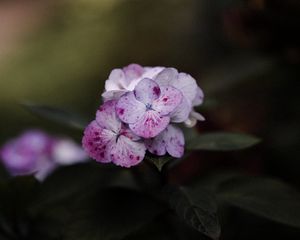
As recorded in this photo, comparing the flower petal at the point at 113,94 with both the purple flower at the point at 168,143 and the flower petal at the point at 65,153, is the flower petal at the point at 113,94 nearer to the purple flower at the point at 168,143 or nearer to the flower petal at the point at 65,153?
the purple flower at the point at 168,143

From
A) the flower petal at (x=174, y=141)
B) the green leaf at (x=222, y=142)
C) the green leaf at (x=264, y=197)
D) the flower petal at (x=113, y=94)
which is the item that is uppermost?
the flower petal at (x=113, y=94)

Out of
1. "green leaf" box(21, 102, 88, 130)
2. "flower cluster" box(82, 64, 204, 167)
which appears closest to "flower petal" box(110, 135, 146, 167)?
"flower cluster" box(82, 64, 204, 167)

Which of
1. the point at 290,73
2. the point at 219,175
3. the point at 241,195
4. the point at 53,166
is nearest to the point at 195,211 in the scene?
the point at 241,195

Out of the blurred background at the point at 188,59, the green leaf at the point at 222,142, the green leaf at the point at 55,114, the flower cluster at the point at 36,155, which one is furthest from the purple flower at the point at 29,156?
the green leaf at the point at 222,142

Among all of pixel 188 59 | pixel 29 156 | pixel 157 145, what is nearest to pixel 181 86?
pixel 157 145

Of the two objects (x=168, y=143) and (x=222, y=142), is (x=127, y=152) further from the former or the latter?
(x=222, y=142)
